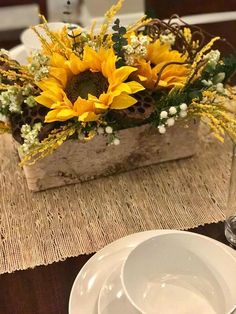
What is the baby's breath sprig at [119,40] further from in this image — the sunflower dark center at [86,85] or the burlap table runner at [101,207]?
the burlap table runner at [101,207]

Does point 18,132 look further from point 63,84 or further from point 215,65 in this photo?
point 215,65

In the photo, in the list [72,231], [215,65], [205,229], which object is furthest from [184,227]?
[215,65]

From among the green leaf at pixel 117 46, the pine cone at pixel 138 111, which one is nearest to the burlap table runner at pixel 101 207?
the pine cone at pixel 138 111

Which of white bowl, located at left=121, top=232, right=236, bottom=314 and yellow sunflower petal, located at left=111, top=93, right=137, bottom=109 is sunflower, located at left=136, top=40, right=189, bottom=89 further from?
white bowl, located at left=121, top=232, right=236, bottom=314

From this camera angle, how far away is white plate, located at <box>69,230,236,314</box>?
2.57 feet

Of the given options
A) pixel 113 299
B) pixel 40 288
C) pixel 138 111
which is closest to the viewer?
pixel 113 299

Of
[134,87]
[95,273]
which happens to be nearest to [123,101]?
[134,87]

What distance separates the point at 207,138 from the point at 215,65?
0.21 meters

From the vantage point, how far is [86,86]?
0.98m

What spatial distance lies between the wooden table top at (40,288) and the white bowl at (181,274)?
0.44 feet

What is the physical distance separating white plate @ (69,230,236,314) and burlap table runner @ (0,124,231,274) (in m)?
0.09

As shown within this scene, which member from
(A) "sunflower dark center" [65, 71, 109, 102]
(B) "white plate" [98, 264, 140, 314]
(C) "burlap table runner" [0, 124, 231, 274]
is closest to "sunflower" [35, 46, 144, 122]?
(A) "sunflower dark center" [65, 71, 109, 102]

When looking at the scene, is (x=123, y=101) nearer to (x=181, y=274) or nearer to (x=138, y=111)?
(x=138, y=111)

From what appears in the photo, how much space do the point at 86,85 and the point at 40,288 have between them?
0.35 metres
